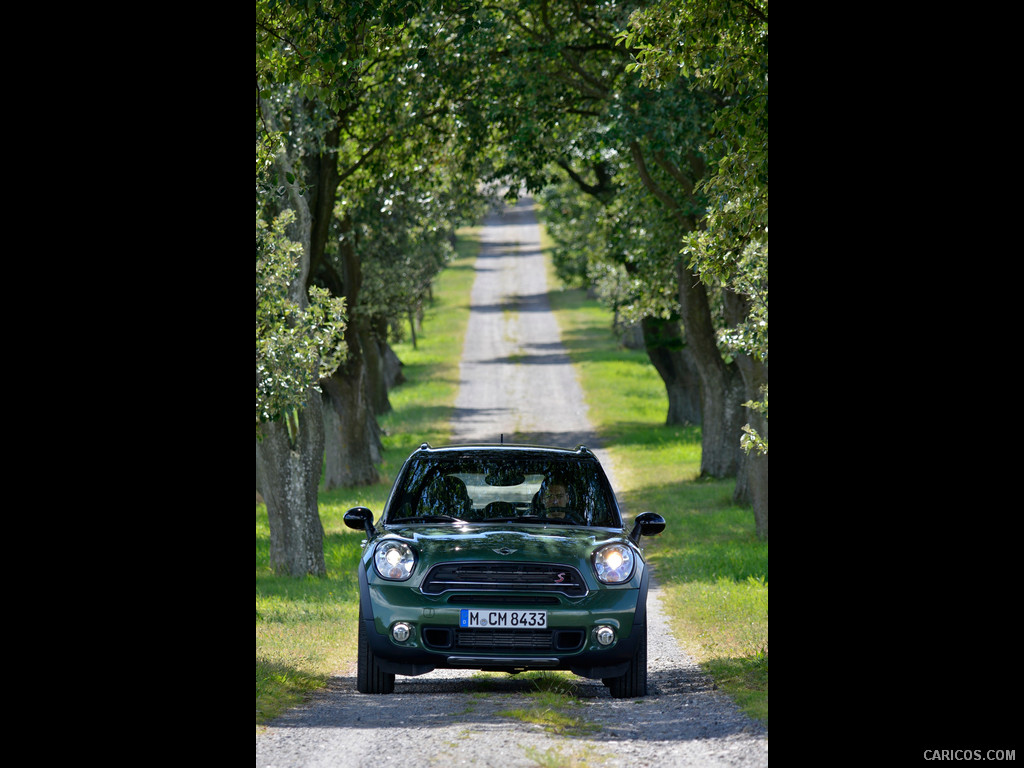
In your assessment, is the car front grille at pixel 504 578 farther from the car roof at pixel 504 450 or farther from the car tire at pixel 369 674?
the car roof at pixel 504 450

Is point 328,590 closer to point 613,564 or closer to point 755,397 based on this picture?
point 755,397

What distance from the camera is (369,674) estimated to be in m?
8.93

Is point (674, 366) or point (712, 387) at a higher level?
point (712, 387)

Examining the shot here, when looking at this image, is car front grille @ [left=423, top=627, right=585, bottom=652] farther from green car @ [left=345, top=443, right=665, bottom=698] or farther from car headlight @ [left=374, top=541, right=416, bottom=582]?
car headlight @ [left=374, top=541, right=416, bottom=582]

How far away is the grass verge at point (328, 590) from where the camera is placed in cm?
992

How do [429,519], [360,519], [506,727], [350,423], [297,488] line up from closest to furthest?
[506,727]
[429,519]
[360,519]
[297,488]
[350,423]

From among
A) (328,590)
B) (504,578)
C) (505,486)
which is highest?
(505,486)

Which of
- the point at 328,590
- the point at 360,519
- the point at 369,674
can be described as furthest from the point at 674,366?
the point at 369,674

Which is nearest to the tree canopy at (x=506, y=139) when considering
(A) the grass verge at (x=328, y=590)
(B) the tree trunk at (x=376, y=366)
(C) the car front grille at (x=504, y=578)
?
(A) the grass verge at (x=328, y=590)

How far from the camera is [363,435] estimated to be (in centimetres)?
2698

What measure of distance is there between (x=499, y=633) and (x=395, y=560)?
2.70 feet
